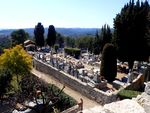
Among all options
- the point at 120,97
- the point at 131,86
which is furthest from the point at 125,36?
the point at 120,97

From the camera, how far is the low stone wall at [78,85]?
1705 centimetres

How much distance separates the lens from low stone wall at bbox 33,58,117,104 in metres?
17.1

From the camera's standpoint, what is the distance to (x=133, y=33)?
25703 mm

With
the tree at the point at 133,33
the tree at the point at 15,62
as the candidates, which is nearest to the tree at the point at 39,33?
the tree at the point at 15,62

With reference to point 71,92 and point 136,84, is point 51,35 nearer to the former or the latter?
point 71,92

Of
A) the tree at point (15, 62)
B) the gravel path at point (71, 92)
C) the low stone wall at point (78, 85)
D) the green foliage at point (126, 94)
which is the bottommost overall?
the gravel path at point (71, 92)

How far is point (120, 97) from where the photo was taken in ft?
52.6

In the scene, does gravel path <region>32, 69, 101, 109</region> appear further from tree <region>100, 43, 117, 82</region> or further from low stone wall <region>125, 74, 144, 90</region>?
tree <region>100, 43, 117, 82</region>

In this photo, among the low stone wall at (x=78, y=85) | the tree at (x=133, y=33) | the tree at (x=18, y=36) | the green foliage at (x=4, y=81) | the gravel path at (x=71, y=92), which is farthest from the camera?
the tree at (x=18, y=36)

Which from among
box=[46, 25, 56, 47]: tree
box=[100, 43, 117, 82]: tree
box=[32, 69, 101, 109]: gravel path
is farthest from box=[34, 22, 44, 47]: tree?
box=[100, 43, 117, 82]: tree

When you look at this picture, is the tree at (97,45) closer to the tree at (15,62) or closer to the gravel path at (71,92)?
the gravel path at (71,92)

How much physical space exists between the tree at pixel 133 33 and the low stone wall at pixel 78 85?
703 centimetres

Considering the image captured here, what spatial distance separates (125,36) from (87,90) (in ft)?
30.5

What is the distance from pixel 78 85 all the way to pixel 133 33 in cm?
896
